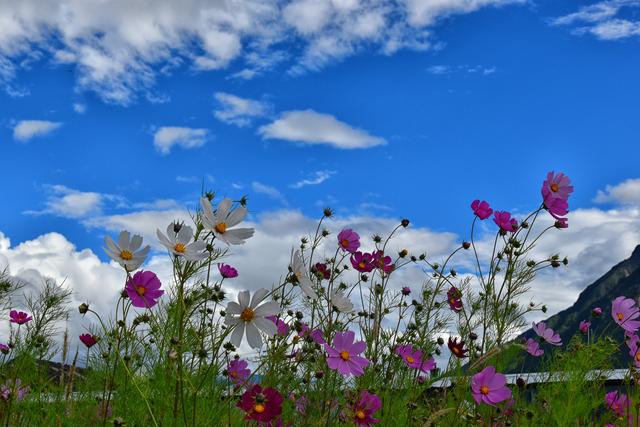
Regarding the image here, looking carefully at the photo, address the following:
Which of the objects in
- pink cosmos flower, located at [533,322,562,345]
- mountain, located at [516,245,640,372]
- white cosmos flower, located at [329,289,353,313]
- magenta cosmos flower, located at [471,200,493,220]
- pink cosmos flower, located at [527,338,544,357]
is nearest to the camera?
white cosmos flower, located at [329,289,353,313]

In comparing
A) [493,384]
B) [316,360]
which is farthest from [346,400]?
[493,384]

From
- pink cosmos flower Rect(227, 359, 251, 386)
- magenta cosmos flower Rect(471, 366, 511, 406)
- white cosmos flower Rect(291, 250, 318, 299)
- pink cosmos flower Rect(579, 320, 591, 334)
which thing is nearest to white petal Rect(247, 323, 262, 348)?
white cosmos flower Rect(291, 250, 318, 299)

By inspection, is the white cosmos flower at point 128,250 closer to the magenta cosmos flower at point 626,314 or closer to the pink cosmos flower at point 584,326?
the magenta cosmos flower at point 626,314

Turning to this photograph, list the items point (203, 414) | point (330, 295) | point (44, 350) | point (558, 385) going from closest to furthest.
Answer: point (203, 414), point (330, 295), point (558, 385), point (44, 350)

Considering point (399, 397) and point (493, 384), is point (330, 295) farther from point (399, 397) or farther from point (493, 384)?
point (399, 397)

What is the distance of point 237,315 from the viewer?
1.79 meters

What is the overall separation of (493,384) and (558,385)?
123 centimetres

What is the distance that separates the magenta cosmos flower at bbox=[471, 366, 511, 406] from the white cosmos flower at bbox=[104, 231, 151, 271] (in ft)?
3.96

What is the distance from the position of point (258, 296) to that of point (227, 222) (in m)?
0.22

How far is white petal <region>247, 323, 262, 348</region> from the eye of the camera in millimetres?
1778

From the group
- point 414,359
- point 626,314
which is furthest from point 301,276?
point 626,314

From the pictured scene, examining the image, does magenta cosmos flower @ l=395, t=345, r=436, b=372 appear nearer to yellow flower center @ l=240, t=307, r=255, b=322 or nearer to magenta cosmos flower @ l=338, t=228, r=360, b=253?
magenta cosmos flower @ l=338, t=228, r=360, b=253

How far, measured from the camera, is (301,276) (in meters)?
1.91

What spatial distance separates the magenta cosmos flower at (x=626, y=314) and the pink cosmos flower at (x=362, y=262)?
124 cm
